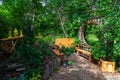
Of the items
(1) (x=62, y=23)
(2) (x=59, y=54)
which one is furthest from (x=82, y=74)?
(1) (x=62, y=23)

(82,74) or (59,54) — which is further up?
(59,54)

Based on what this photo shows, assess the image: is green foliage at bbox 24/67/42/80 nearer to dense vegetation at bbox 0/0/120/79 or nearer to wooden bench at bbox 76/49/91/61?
dense vegetation at bbox 0/0/120/79

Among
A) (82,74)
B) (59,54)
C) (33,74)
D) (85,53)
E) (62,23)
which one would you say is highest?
(62,23)

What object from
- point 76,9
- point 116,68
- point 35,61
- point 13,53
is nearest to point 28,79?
point 35,61

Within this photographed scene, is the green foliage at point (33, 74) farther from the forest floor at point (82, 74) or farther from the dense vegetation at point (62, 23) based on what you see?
the forest floor at point (82, 74)

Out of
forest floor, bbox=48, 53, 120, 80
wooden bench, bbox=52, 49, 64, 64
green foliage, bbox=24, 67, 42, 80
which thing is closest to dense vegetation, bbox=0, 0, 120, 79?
green foliage, bbox=24, 67, 42, 80

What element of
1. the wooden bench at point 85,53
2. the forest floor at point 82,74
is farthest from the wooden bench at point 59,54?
the wooden bench at point 85,53

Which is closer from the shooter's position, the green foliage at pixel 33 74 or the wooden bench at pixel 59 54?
the green foliage at pixel 33 74

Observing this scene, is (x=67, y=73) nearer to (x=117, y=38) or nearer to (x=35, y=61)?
(x=35, y=61)

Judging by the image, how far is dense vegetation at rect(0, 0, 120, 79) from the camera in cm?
398

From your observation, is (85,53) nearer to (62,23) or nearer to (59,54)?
(62,23)

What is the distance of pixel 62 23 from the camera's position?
8.95 metres

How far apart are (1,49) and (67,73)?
2.30 m

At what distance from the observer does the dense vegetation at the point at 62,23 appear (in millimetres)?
Result: 3979
